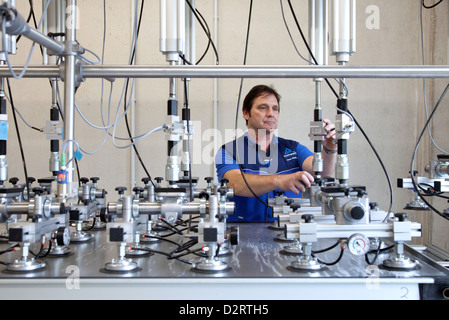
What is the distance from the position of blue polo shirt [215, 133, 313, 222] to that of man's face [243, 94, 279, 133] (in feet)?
0.41

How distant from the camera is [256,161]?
7.43ft

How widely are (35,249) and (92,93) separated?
2.09 m

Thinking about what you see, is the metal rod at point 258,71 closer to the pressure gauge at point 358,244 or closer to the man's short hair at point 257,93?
the pressure gauge at point 358,244

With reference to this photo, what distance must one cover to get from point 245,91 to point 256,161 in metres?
1.07

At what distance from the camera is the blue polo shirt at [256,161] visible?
2184mm

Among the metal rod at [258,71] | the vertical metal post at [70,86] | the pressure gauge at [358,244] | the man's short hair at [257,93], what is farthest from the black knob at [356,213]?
the man's short hair at [257,93]

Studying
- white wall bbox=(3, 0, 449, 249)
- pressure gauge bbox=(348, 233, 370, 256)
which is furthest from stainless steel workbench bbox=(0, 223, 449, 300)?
white wall bbox=(3, 0, 449, 249)

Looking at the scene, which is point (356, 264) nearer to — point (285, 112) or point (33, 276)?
point (33, 276)

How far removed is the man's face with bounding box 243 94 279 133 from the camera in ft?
7.18

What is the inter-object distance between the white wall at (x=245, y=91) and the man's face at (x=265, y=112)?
0.96 meters

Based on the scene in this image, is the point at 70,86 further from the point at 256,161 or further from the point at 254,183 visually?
the point at 256,161

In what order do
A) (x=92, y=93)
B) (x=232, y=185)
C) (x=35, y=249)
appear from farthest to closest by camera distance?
(x=92, y=93)
(x=232, y=185)
(x=35, y=249)
